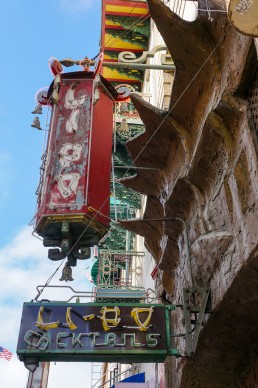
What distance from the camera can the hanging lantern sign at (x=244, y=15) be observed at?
423 centimetres

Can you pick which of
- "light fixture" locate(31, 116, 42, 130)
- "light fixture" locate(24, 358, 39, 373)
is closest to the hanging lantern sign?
"light fixture" locate(24, 358, 39, 373)

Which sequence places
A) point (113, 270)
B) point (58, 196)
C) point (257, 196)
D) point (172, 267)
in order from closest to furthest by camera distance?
point (257, 196) < point (172, 267) < point (58, 196) < point (113, 270)

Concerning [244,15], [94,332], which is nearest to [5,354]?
[94,332]

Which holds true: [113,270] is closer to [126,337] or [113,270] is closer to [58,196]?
[58,196]

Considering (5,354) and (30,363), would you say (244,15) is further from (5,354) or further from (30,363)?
(5,354)

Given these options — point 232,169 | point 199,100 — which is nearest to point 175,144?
point 199,100

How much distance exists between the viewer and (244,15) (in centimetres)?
429

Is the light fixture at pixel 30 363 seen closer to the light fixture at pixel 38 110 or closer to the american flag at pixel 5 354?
the light fixture at pixel 38 110

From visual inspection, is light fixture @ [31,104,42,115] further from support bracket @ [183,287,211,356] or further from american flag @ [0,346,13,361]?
american flag @ [0,346,13,361]

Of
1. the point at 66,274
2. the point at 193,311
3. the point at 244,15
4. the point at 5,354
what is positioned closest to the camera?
the point at 244,15

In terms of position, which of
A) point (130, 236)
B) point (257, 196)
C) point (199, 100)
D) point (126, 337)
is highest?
point (130, 236)

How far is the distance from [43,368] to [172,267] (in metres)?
9.84

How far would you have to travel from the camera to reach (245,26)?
13.9 ft

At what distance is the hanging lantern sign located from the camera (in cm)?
423
